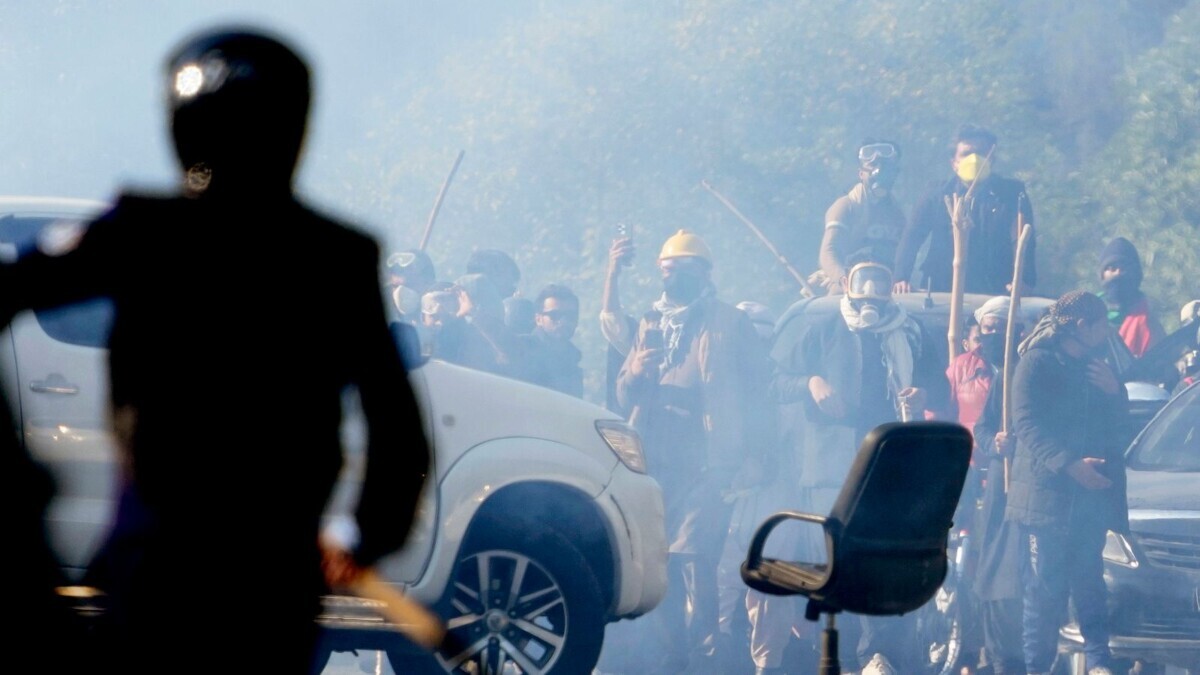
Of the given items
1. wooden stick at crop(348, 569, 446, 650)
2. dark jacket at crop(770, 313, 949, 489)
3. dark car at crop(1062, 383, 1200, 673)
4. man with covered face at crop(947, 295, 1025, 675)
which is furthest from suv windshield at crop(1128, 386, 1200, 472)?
wooden stick at crop(348, 569, 446, 650)

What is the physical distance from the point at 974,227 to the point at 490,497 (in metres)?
5.69

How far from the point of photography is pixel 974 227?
1095 cm

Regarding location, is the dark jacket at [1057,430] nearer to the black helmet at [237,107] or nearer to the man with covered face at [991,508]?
the man with covered face at [991,508]

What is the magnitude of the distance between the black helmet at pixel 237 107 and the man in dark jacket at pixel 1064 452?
22.3 ft

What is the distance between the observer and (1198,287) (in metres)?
23.0

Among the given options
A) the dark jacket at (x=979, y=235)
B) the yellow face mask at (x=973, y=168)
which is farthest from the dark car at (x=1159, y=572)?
the yellow face mask at (x=973, y=168)

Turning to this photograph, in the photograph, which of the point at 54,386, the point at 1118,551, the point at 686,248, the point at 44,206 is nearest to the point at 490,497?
the point at 54,386

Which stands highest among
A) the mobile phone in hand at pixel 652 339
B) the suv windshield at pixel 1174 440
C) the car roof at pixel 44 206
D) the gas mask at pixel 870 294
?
the car roof at pixel 44 206

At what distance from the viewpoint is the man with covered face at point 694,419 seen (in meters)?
9.12

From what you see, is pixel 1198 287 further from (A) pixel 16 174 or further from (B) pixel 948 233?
(A) pixel 16 174

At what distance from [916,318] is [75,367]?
5661 millimetres

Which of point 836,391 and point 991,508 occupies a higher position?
point 836,391

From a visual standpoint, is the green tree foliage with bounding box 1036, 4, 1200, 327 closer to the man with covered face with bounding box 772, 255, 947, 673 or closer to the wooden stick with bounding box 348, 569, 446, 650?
the man with covered face with bounding box 772, 255, 947, 673

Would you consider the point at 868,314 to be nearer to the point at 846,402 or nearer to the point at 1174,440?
the point at 846,402
